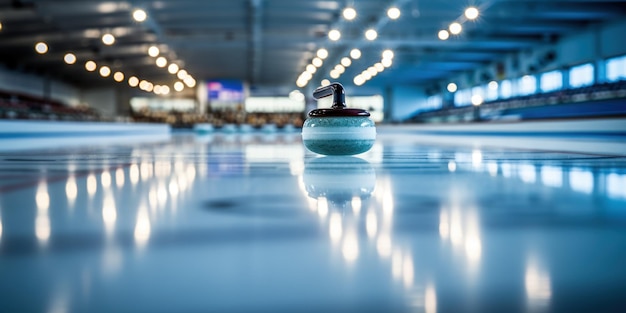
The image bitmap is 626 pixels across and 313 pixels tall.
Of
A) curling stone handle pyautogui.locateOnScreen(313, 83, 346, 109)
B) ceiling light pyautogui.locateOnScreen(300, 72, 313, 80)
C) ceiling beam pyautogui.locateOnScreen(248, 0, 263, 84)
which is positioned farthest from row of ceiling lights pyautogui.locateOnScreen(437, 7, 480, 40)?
ceiling light pyautogui.locateOnScreen(300, 72, 313, 80)

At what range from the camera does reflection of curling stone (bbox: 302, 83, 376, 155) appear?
261 cm

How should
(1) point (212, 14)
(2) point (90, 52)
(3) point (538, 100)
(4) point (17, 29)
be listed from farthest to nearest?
(2) point (90, 52)
(4) point (17, 29)
(1) point (212, 14)
(3) point (538, 100)

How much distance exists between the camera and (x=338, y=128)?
2615mm

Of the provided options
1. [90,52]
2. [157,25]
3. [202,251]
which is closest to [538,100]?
[157,25]

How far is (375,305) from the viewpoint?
A: 1.70ft

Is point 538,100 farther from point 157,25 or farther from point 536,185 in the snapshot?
point 536,185

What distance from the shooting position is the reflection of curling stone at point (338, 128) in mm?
2606

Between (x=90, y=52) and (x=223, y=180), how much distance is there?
2305cm

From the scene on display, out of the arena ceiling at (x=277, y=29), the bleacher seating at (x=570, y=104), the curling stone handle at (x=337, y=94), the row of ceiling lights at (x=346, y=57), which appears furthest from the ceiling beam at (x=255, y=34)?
the curling stone handle at (x=337, y=94)

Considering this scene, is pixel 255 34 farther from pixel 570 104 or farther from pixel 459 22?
pixel 570 104

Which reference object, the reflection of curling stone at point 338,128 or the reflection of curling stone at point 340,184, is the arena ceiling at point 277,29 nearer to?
the reflection of curling stone at point 338,128

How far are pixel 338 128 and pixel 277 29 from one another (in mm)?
16037

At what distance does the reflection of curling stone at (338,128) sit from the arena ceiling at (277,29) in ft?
33.5

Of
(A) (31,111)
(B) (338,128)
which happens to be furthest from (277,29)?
(B) (338,128)
